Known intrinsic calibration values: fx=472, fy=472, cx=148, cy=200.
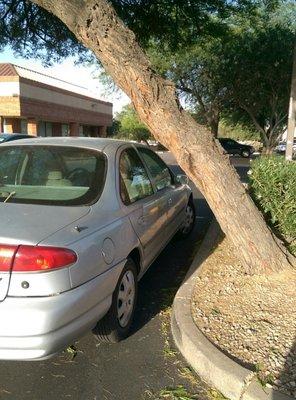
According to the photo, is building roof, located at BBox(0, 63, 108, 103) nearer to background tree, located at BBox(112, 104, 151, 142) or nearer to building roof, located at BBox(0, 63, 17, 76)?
building roof, located at BBox(0, 63, 17, 76)

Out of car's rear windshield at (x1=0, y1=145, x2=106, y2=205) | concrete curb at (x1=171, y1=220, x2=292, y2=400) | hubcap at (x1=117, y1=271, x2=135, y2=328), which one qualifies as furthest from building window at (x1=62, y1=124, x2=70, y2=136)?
concrete curb at (x1=171, y1=220, x2=292, y2=400)

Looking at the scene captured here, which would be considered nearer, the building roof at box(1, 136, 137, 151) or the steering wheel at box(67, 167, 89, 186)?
the steering wheel at box(67, 167, 89, 186)

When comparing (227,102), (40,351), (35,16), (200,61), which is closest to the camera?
(40,351)

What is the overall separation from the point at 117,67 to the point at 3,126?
95.1 ft

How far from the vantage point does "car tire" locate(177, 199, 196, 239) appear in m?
6.83

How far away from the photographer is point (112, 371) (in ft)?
11.1

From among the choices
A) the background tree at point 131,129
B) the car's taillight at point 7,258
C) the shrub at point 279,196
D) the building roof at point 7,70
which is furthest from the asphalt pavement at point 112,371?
the background tree at point 131,129

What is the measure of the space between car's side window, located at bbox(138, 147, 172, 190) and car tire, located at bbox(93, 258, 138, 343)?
1490 mm

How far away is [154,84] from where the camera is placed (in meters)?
4.45

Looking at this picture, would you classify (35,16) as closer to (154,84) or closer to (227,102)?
(154,84)

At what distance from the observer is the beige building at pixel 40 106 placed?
1204 inches

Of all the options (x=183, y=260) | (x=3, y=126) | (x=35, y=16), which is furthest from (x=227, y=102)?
(x=183, y=260)

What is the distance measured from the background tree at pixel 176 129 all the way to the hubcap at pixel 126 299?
126 centimetres

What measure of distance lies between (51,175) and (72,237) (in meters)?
1.18
